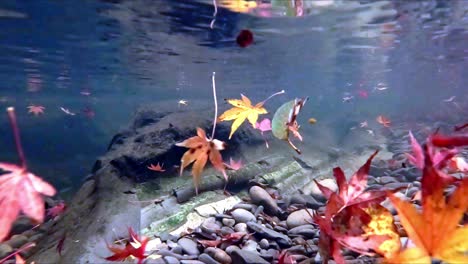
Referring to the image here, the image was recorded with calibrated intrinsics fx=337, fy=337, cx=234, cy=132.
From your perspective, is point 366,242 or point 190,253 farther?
point 190,253

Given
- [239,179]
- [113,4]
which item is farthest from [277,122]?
[113,4]

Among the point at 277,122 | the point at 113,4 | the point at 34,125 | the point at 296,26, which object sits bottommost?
the point at 34,125

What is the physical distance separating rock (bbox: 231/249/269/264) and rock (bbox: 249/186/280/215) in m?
1.85

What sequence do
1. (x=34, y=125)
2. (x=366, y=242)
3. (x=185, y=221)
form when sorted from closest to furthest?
(x=366, y=242)
(x=185, y=221)
(x=34, y=125)

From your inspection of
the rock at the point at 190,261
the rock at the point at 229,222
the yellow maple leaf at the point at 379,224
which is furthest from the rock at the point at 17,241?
the yellow maple leaf at the point at 379,224

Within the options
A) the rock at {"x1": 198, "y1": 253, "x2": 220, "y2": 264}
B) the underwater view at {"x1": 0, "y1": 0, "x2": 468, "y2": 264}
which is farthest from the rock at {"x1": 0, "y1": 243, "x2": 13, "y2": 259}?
the rock at {"x1": 198, "y1": 253, "x2": 220, "y2": 264}

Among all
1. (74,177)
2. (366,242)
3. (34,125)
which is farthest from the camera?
(34,125)

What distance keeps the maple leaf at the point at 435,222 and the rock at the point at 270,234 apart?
2.30 m

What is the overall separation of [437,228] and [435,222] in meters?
0.05

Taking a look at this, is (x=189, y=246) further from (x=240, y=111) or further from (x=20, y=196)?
(x=20, y=196)

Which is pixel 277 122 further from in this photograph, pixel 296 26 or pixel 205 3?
pixel 296 26

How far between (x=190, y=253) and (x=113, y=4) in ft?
32.3

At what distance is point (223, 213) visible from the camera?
584cm

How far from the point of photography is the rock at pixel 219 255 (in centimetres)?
419
